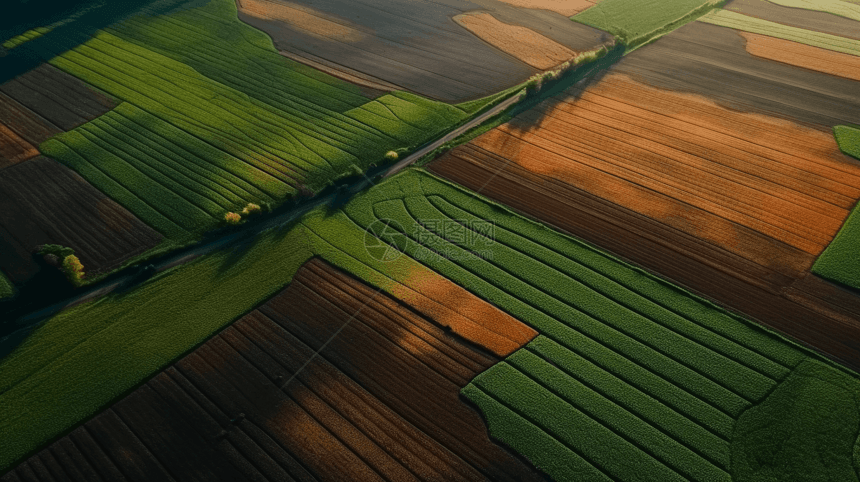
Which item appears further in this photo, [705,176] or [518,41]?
[518,41]

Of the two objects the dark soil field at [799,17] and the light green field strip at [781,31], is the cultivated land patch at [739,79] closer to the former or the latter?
the light green field strip at [781,31]

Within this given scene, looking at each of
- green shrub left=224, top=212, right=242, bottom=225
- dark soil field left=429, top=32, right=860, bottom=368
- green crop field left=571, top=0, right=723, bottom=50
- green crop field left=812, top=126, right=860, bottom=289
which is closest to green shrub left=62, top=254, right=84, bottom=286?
green shrub left=224, top=212, right=242, bottom=225

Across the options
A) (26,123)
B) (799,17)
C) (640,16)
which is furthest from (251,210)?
(799,17)

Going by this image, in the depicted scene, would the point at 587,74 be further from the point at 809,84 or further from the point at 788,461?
the point at 788,461

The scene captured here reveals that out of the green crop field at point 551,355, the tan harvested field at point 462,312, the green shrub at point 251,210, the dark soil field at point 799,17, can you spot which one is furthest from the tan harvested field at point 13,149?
the dark soil field at point 799,17

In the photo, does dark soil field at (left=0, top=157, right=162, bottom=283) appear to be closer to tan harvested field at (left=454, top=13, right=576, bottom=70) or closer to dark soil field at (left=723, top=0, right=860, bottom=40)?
tan harvested field at (left=454, top=13, right=576, bottom=70)

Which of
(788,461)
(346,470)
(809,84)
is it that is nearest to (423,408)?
(346,470)

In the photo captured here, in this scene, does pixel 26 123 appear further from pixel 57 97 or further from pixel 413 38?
pixel 413 38
